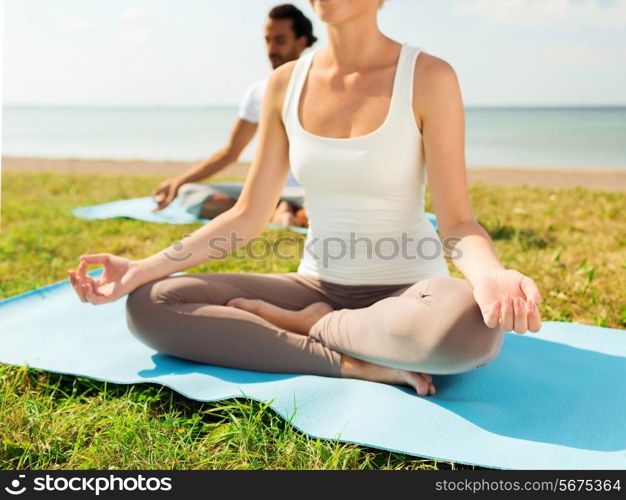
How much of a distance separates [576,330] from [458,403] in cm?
92

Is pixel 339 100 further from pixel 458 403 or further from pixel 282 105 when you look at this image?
pixel 458 403

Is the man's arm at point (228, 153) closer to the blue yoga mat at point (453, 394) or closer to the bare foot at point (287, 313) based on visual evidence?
the blue yoga mat at point (453, 394)

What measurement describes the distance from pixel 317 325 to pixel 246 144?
2.50m

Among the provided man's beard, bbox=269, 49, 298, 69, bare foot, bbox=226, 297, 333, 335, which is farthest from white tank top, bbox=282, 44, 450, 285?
man's beard, bbox=269, 49, 298, 69

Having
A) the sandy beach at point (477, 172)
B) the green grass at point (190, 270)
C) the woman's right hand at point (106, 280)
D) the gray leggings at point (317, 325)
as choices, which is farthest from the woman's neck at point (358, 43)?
the sandy beach at point (477, 172)

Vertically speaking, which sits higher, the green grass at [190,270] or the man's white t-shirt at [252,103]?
the man's white t-shirt at [252,103]

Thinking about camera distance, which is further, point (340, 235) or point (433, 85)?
point (340, 235)

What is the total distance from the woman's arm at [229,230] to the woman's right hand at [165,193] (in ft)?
7.77

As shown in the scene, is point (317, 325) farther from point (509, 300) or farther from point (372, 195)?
point (509, 300)

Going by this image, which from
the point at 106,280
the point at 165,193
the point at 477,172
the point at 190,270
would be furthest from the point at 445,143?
the point at 477,172

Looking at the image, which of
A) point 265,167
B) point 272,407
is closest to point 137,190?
point 265,167

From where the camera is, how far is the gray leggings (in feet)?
5.91

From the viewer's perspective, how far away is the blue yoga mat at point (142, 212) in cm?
466

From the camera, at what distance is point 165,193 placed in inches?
188
